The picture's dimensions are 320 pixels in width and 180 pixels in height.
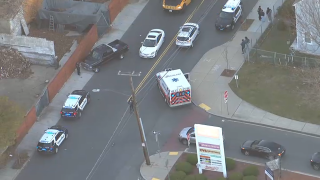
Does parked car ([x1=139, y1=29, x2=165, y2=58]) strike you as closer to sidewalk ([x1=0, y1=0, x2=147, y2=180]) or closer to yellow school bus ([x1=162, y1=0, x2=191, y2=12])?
sidewalk ([x1=0, y1=0, x2=147, y2=180])

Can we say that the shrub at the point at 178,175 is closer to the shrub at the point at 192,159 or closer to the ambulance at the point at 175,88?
the shrub at the point at 192,159

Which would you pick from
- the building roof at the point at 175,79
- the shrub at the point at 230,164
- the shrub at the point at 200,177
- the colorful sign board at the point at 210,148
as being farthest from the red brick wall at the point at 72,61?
the shrub at the point at 230,164

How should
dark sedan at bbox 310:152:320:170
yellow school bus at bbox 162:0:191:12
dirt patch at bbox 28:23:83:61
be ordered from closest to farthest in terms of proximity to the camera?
dark sedan at bbox 310:152:320:170
dirt patch at bbox 28:23:83:61
yellow school bus at bbox 162:0:191:12

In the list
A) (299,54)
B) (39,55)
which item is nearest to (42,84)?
(39,55)

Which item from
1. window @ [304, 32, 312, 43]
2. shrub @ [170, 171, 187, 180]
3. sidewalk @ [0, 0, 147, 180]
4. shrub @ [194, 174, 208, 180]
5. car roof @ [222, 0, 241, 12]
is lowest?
sidewalk @ [0, 0, 147, 180]

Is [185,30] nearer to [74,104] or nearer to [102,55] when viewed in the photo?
[102,55]

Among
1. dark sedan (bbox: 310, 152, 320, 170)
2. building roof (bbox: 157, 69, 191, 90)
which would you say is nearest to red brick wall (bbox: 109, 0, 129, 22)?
building roof (bbox: 157, 69, 191, 90)
